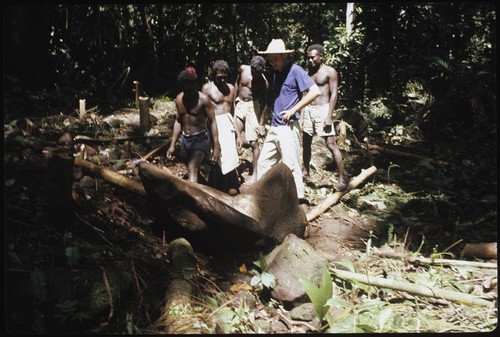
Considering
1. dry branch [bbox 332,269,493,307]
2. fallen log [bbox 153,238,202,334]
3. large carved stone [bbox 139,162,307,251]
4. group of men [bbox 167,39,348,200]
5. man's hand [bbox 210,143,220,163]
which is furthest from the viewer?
man's hand [bbox 210,143,220,163]

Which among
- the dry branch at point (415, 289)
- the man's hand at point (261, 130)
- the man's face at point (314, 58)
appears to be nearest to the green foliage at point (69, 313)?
the dry branch at point (415, 289)

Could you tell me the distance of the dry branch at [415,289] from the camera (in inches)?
140

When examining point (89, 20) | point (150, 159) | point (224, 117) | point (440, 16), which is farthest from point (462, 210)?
point (89, 20)

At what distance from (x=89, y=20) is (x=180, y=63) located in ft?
8.39

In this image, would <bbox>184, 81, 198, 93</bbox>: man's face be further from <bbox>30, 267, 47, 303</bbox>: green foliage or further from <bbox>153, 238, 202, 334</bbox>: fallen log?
<bbox>30, 267, 47, 303</bbox>: green foliage

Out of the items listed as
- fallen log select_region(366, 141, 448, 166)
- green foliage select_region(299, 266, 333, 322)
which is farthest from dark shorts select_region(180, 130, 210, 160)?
fallen log select_region(366, 141, 448, 166)

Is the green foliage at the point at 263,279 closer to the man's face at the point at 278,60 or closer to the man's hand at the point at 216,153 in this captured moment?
the man's hand at the point at 216,153

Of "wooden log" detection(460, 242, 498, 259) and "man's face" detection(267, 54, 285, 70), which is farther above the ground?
"man's face" detection(267, 54, 285, 70)

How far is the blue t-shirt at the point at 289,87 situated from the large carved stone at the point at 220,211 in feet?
2.91

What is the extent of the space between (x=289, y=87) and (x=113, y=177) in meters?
2.51

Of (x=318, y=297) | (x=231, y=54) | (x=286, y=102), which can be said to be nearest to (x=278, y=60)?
(x=286, y=102)

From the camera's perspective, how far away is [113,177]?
514cm

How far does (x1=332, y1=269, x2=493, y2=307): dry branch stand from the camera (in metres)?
3.55

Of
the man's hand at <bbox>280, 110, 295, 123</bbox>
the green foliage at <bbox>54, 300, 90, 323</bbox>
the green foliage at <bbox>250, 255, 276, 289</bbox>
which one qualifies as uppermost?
the man's hand at <bbox>280, 110, 295, 123</bbox>
